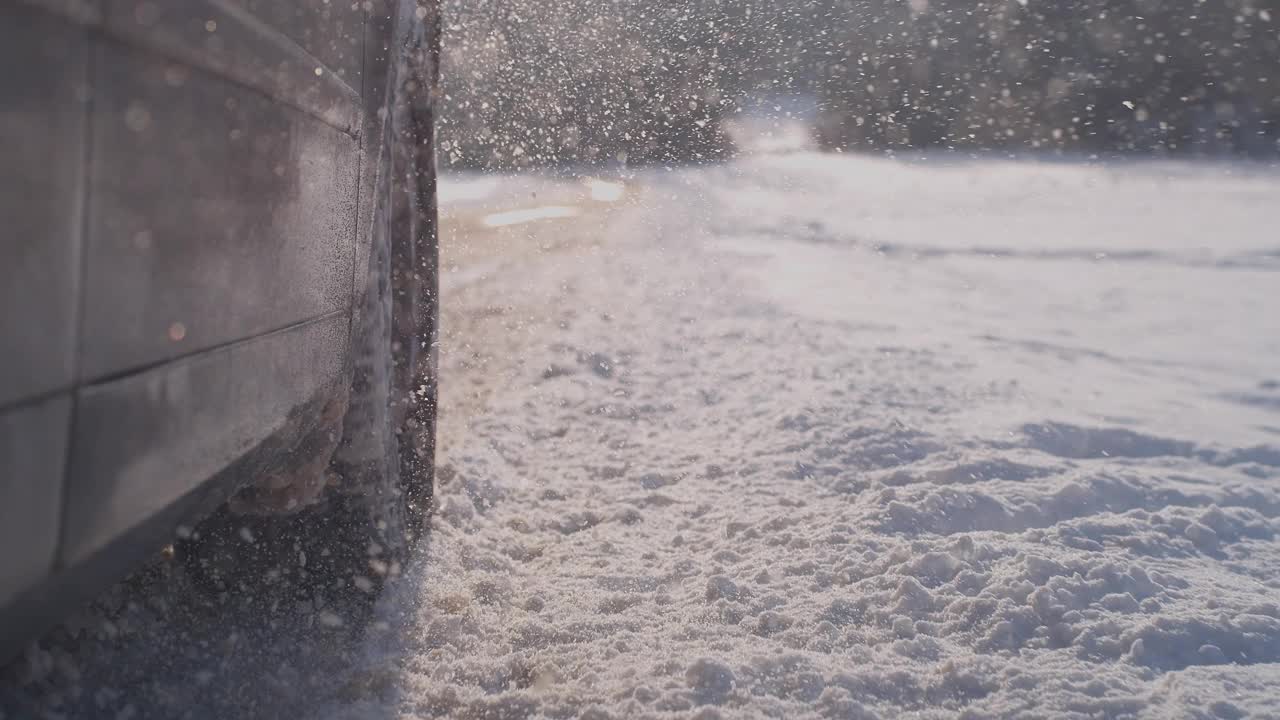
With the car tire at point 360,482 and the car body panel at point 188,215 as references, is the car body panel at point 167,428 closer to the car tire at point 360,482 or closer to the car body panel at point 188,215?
the car body panel at point 188,215

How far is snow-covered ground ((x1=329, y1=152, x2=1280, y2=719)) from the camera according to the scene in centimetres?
225

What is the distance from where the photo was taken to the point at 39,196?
35.2 inches

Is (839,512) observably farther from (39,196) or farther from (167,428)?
(39,196)

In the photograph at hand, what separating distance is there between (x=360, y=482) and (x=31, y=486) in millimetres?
1529

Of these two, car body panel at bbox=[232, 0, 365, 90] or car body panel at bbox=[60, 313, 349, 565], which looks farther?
car body panel at bbox=[232, 0, 365, 90]

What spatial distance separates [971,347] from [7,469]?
19.3 feet

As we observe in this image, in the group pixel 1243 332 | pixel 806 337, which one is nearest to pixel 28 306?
pixel 806 337

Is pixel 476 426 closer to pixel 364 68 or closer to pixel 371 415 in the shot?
pixel 371 415

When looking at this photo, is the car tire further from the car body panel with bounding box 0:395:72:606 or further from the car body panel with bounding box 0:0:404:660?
the car body panel with bounding box 0:395:72:606

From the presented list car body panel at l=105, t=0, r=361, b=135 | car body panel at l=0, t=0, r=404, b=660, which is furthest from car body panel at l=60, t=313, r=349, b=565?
car body panel at l=105, t=0, r=361, b=135

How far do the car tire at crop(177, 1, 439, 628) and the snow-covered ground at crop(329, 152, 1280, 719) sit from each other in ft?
0.57

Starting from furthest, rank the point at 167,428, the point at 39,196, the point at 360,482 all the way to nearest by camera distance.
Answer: the point at 360,482
the point at 167,428
the point at 39,196

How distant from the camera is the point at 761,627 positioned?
250 cm

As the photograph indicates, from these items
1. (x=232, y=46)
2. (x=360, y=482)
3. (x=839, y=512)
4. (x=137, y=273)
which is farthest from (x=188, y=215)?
(x=839, y=512)
